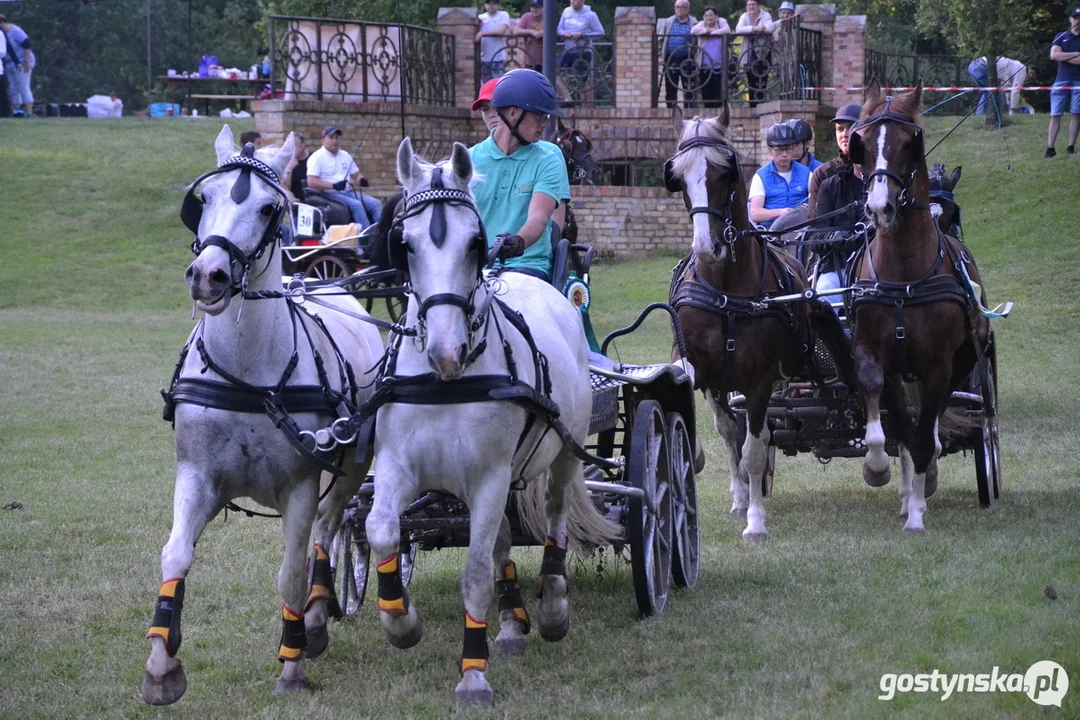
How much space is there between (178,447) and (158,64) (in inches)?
1731

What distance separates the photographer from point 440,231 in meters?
4.76

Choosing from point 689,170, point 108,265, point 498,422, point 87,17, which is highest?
point 87,17

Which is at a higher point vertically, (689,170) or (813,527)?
(689,170)

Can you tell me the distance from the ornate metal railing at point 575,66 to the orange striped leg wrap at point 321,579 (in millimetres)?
18077

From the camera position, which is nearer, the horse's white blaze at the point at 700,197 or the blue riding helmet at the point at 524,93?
the blue riding helmet at the point at 524,93

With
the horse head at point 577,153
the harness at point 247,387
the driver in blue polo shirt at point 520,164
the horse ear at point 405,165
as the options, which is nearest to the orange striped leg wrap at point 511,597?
the harness at point 247,387

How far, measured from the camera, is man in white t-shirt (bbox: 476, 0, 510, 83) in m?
23.7

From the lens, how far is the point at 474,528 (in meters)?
5.00

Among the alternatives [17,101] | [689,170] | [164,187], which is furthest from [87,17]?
[689,170]

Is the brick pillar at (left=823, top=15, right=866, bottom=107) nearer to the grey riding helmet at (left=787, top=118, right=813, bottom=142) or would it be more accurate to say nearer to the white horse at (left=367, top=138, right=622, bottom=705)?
the grey riding helmet at (left=787, top=118, right=813, bottom=142)

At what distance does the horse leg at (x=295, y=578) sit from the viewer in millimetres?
5176

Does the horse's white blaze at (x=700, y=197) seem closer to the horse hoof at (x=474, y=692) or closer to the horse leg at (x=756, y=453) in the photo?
the horse leg at (x=756, y=453)

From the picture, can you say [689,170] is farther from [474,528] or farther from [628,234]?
[628,234]

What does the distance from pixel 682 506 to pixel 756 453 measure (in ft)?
4.74
